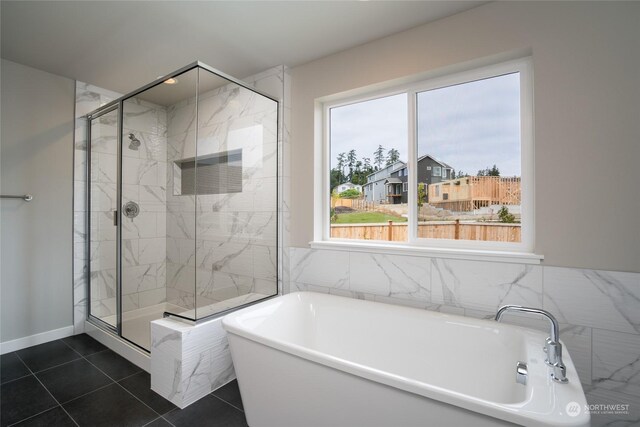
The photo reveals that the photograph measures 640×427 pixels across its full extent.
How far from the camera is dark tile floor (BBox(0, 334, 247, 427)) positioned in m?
1.82

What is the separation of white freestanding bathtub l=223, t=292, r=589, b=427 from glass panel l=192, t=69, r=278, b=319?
0.48 meters

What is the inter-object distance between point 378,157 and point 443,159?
20.8 inches

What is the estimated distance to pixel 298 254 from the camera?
2.74 metres

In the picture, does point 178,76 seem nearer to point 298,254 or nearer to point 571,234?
point 298,254

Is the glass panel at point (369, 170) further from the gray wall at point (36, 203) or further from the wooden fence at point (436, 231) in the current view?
the gray wall at point (36, 203)

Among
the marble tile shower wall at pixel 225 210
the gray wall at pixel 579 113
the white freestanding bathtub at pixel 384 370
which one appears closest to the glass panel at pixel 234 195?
the marble tile shower wall at pixel 225 210

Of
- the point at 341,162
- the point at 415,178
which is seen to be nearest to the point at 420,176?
the point at 415,178

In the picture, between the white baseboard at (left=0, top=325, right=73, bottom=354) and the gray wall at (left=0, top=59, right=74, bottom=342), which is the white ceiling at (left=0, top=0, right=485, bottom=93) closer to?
the gray wall at (left=0, top=59, right=74, bottom=342)

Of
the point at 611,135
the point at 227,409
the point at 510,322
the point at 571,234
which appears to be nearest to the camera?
the point at 611,135

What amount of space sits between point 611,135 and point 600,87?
0.26m

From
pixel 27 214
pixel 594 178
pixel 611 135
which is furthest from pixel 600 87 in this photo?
pixel 27 214

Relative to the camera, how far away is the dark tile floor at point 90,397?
1.82m

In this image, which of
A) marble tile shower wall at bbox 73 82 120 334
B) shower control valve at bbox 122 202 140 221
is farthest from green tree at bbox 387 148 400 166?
marble tile shower wall at bbox 73 82 120 334

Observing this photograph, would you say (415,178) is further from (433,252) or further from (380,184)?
(433,252)
